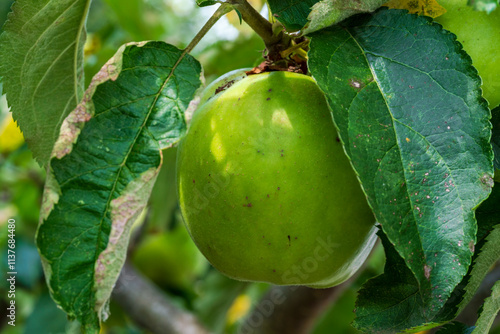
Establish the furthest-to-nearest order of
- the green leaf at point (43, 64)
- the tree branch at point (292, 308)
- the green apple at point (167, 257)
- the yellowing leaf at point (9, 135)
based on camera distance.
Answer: the green apple at point (167, 257), the yellowing leaf at point (9, 135), the tree branch at point (292, 308), the green leaf at point (43, 64)

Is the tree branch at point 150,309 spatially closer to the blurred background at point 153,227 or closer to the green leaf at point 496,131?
the blurred background at point 153,227

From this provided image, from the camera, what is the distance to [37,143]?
743mm

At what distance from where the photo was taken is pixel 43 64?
0.75 m

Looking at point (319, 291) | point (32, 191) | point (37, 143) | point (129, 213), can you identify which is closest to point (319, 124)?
point (129, 213)

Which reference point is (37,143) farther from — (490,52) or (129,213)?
(490,52)

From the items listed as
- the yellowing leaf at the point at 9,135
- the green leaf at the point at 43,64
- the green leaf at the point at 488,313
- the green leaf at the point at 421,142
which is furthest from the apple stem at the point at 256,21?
the yellowing leaf at the point at 9,135

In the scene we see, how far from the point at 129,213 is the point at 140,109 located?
11 centimetres

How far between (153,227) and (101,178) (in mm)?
1437

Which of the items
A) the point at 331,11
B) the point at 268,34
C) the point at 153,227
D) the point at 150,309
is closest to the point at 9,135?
the point at 153,227

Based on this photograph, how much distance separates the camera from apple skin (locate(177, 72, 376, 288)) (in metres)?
0.58

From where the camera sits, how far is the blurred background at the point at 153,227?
1.37m

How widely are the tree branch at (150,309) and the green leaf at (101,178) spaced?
1.15 meters

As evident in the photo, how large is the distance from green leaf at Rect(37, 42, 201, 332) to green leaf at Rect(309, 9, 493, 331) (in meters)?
0.18

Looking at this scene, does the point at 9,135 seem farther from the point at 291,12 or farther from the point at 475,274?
the point at 475,274
